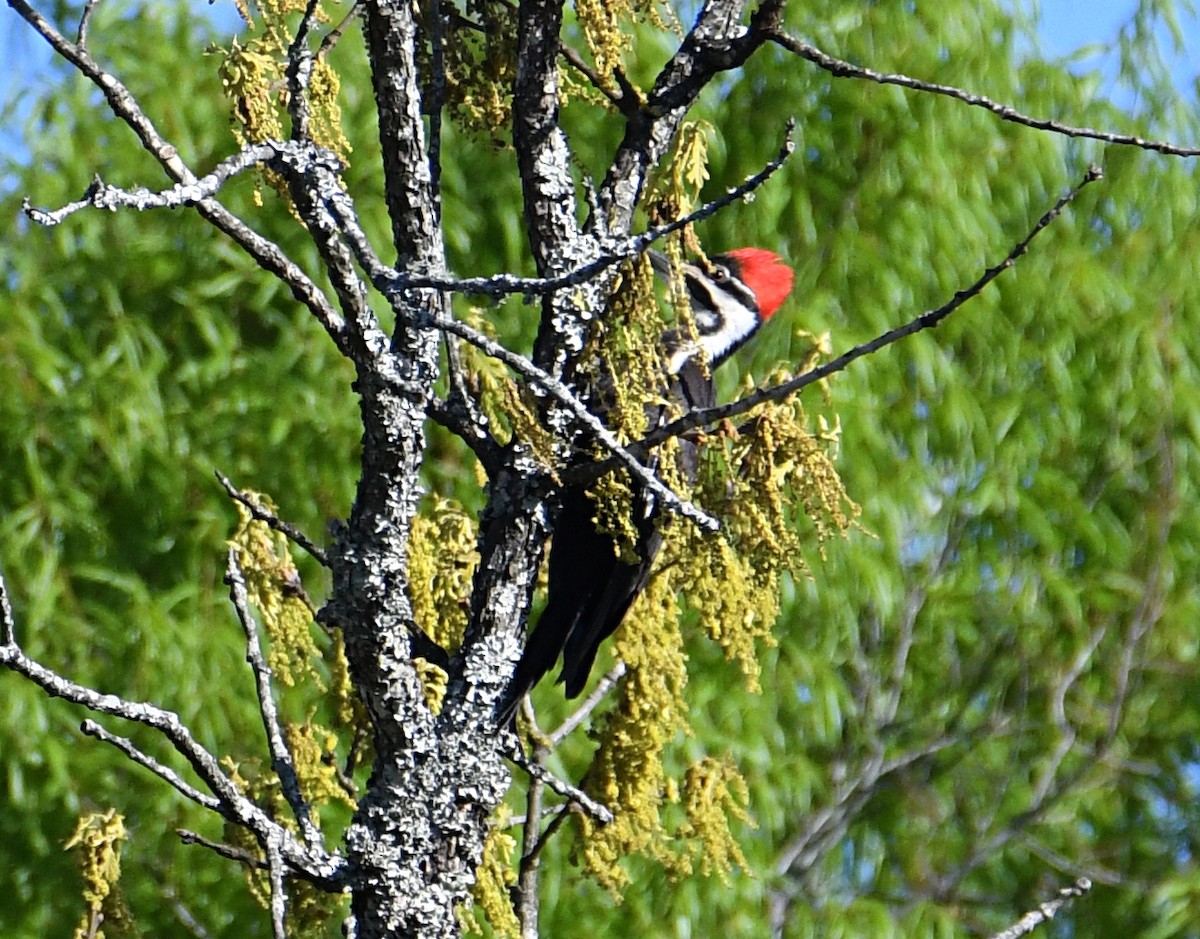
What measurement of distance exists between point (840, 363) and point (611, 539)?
2.43 ft

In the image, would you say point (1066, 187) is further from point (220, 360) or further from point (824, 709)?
point (220, 360)

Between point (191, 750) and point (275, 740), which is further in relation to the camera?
point (275, 740)

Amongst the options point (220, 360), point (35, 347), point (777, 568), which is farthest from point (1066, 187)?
point (777, 568)

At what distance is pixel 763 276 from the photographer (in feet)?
9.75

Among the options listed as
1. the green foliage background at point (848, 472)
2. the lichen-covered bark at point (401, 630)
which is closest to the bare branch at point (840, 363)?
the lichen-covered bark at point (401, 630)

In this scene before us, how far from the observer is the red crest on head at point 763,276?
2965 millimetres

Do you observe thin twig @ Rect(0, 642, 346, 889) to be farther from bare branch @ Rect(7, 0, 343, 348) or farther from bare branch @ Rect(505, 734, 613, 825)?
bare branch @ Rect(7, 0, 343, 348)

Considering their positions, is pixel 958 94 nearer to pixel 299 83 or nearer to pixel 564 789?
pixel 299 83

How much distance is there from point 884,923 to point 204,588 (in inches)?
72.4

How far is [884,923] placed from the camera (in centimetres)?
413

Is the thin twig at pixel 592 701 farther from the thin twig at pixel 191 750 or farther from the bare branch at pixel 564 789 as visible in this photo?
the thin twig at pixel 191 750

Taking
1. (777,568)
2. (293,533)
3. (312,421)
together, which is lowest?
(777,568)

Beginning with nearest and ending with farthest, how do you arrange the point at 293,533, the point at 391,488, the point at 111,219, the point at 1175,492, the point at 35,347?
the point at 391,488 < the point at 293,533 < the point at 35,347 < the point at 111,219 < the point at 1175,492

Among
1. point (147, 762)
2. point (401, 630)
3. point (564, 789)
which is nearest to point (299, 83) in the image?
point (401, 630)
